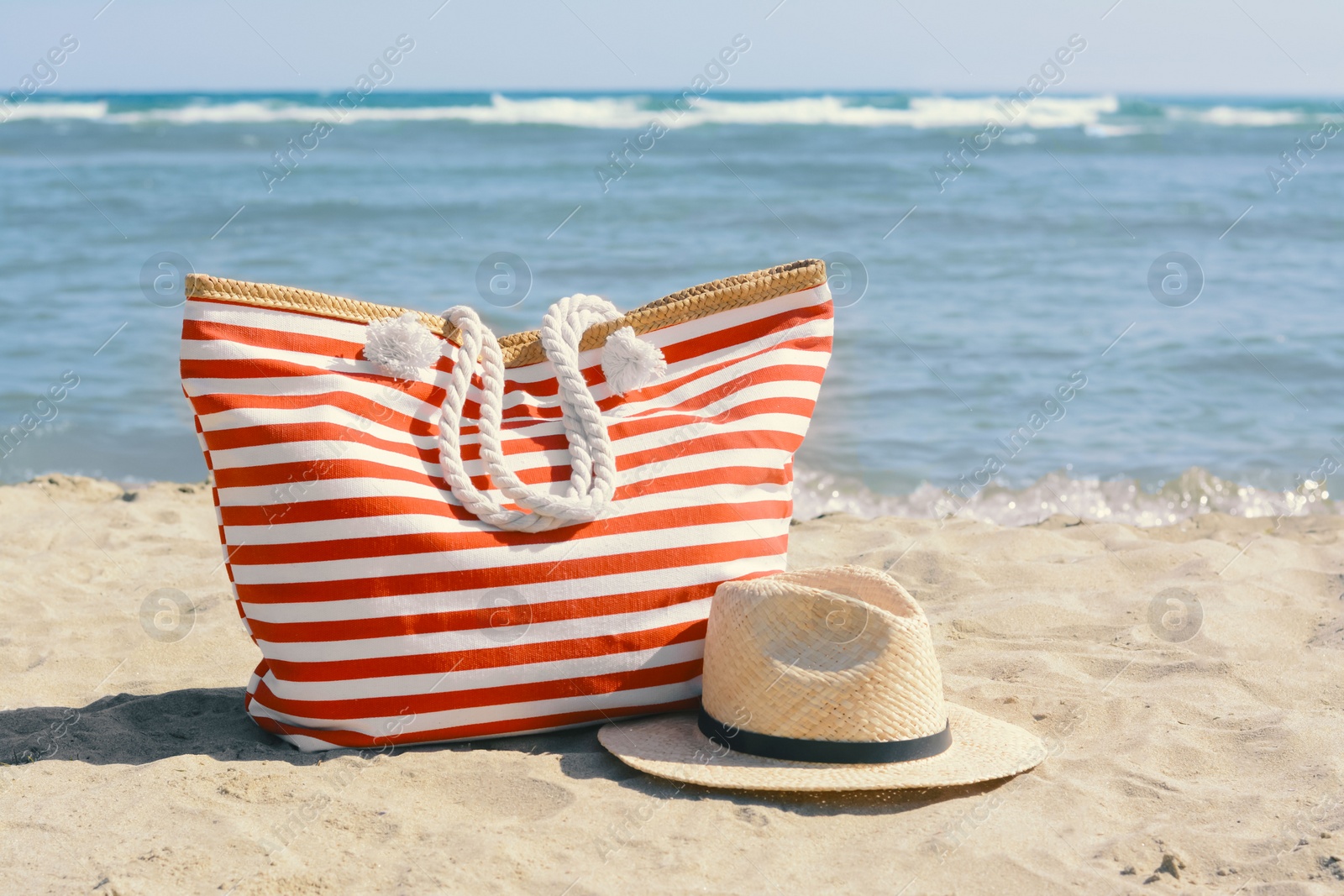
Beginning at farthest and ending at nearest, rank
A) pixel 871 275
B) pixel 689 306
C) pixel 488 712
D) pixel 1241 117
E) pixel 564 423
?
pixel 1241 117 < pixel 871 275 < pixel 689 306 < pixel 564 423 < pixel 488 712

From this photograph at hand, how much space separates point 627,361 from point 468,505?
0.56 metres

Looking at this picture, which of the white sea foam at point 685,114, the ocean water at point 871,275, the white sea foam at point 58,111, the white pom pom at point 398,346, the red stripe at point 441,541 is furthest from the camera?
the white sea foam at point 58,111

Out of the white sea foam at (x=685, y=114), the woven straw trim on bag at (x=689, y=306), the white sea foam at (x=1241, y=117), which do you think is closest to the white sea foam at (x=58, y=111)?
the white sea foam at (x=685, y=114)

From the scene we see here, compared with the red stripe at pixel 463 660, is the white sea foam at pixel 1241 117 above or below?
above

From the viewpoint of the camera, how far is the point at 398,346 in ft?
8.84

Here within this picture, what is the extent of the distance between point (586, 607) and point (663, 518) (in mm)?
286

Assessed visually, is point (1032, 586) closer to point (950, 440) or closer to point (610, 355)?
point (610, 355)

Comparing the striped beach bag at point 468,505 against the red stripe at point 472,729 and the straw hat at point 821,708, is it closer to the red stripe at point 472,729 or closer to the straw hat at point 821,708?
the red stripe at point 472,729

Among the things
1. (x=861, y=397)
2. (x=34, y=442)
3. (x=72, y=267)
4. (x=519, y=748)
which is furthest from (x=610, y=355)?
(x=72, y=267)

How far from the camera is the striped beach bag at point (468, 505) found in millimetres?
2527

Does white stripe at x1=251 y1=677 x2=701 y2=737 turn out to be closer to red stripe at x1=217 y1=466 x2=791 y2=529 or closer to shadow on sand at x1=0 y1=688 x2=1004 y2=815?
shadow on sand at x1=0 y1=688 x2=1004 y2=815

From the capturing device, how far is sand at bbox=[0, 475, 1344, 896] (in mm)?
2131

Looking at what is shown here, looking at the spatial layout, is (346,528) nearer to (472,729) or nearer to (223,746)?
(472,729)

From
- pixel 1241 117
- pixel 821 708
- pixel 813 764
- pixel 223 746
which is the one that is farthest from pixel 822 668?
pixel 1241 117
